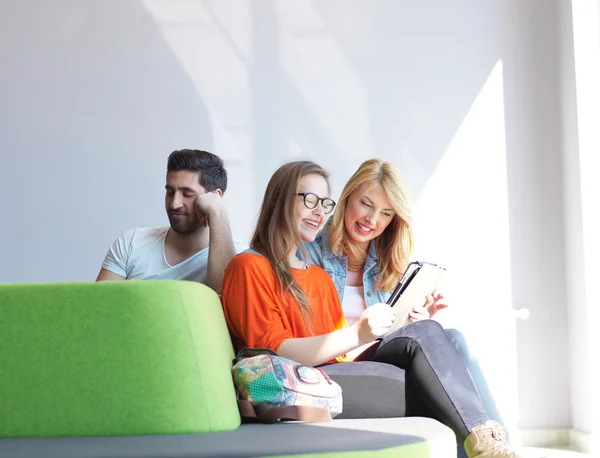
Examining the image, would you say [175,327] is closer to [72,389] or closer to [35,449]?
[72,389]

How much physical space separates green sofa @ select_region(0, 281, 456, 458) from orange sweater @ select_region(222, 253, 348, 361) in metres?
0.46

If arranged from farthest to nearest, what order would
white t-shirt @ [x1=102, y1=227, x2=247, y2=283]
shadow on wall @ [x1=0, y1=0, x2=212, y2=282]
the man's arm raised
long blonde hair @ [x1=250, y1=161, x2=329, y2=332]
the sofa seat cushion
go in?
shadow on wall @ [x1=0, y1=0, x2=212, y2=282]
white t-shirt @ [x1=102, y1=227, x2=247, y2=283]
the man's arm raised
long blonde hair @ [x1=250, y1=161, x2=329, y2=332]
the sofa seat cushion

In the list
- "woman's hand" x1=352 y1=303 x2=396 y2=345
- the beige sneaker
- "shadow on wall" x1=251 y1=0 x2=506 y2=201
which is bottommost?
the beige sneaker

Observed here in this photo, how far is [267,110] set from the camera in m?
4.82

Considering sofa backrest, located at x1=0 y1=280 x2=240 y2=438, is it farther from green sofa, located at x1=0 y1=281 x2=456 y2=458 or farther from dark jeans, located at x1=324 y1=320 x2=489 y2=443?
dark jeans, located at x1=324 y1=320 x2=489 y2=443

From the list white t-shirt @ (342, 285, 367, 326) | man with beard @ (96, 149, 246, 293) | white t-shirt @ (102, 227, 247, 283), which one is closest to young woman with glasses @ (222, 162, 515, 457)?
white t-shirt @ (342, 285, 367, 326)

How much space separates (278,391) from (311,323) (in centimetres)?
49

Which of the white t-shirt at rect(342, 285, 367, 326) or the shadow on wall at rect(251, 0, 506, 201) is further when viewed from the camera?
the shadow on wall at rect(251, 0, 506, 201)

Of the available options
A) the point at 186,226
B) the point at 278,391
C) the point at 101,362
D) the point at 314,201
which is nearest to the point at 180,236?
the point at 186,226

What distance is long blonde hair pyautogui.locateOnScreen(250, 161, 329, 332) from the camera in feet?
8.06

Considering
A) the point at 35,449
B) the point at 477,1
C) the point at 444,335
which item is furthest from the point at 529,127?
the point at 35,449

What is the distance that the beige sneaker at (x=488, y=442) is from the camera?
211 cm

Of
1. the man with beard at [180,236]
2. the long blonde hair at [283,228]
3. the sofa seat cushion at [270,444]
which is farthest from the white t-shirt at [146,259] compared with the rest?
the sofa seat cushion at [270,444]

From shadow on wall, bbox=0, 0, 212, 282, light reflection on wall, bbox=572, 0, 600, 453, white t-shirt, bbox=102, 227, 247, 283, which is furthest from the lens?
shadow on wall, bbox=0, 0, 212, 282
